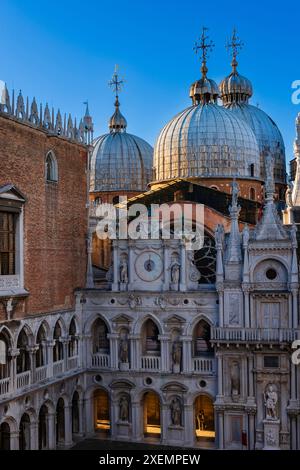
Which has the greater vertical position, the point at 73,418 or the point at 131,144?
the point at 131,144

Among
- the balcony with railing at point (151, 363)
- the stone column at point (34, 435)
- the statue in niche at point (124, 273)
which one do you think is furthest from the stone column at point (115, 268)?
the stone column at point (34, 435)

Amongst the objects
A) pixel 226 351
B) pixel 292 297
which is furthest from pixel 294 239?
pixel 226 351

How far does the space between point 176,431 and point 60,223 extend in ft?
32.7

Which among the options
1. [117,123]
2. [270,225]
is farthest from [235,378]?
[117,123]

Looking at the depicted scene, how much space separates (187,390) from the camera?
1075 inches

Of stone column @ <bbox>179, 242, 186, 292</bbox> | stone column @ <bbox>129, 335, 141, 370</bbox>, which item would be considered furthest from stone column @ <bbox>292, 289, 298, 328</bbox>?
stone column @ <bbox>129, 335, 141, 370</bbox>

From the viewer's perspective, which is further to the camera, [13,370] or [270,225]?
[270,225]

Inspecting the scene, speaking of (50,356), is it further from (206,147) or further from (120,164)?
(120,164)

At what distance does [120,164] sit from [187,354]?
2588 cm

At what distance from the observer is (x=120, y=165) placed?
50719mm

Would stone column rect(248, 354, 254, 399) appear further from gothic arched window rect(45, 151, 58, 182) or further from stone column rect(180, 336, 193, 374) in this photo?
gothic arched window rect(45, 151, 58, 182)

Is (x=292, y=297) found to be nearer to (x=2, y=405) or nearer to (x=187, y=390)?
(x=187, y=390)

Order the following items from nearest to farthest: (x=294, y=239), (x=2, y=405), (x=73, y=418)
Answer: (x=2, y=405) → (x=294, y=239) → (x=73, y=418)

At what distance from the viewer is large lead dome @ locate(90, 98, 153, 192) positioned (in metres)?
50.2
